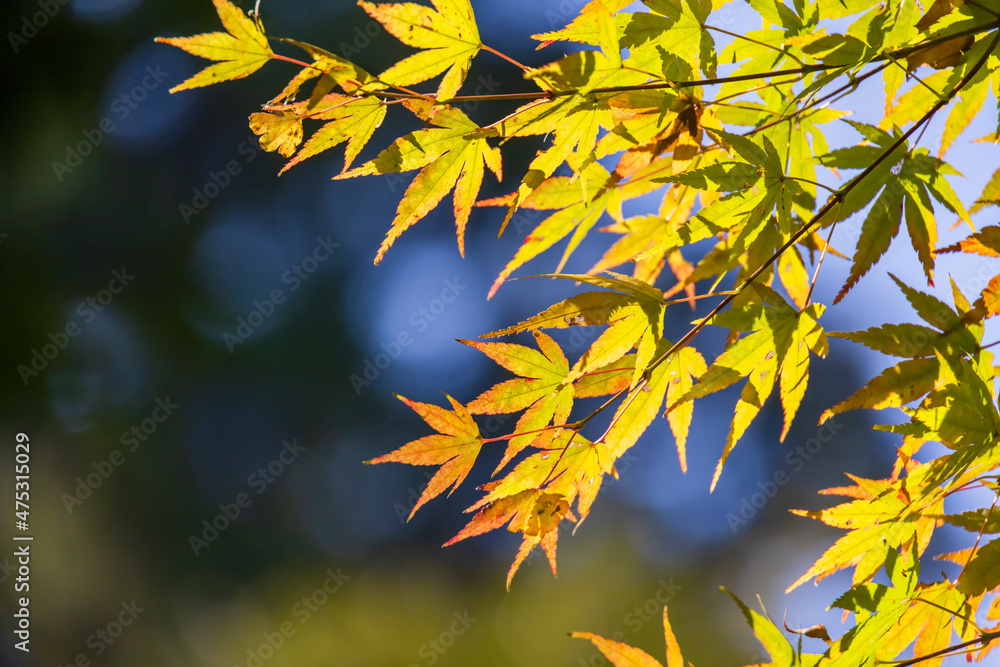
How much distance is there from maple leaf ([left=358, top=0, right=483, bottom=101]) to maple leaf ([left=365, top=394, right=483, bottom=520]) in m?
0.39

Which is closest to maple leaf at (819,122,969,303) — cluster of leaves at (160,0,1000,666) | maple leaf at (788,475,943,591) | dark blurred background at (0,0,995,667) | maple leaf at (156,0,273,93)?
cluster of leaves at (160,0,1000,666)

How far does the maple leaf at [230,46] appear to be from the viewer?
2.01 ft

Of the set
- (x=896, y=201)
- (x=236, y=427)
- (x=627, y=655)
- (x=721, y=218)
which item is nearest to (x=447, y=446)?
(x=627, y=655)

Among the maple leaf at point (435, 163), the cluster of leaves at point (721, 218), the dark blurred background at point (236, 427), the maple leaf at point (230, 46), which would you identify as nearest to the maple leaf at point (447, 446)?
the cluster of leaves at point (721, 218)

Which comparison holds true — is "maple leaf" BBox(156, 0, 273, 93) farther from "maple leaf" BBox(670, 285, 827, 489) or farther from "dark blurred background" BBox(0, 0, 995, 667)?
"dark blurred background" BBox(0, 0, 995, 667)

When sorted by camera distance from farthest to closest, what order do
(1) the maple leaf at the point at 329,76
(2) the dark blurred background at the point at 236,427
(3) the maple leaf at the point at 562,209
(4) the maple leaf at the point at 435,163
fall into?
(2) the dark blurred background at the point at 236,427 < (3) the maple leaf at the point at 562,209 < (4) the maple leaf at the point at 435,163 < (1) the maple leaf at the point at 329,76

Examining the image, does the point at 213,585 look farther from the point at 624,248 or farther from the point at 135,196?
the point at 624,248

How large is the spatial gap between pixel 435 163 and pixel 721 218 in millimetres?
366

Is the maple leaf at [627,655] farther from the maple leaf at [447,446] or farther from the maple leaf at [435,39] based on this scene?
the maple leaf at [435,39]

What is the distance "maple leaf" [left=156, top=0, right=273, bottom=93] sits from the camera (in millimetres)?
612

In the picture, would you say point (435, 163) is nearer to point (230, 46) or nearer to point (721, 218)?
point (230, 46)

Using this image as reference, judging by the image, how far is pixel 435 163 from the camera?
732 mm

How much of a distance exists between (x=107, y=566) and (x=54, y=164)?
357 centimetres

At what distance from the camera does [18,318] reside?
5.25 meters
